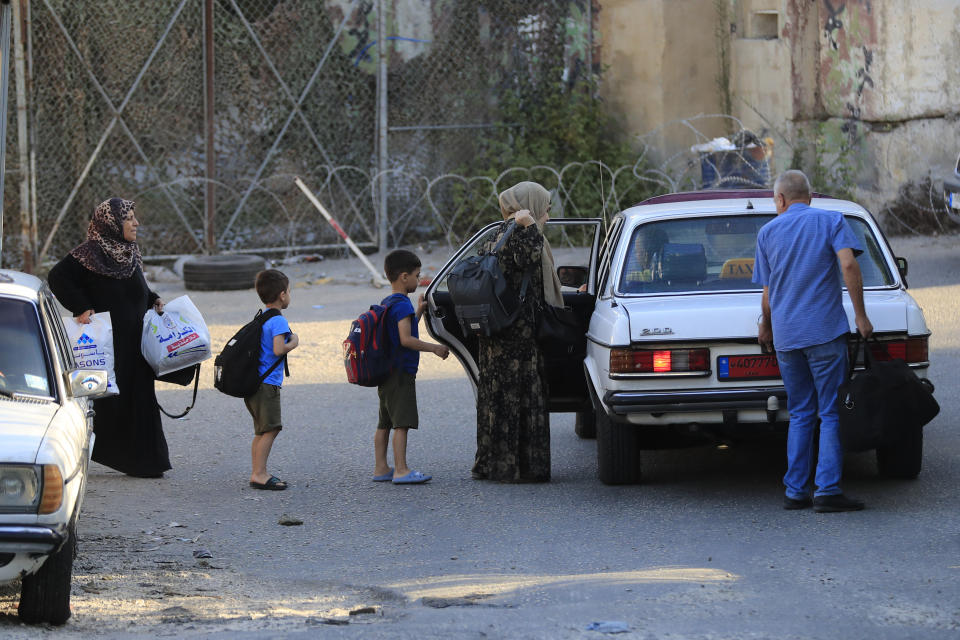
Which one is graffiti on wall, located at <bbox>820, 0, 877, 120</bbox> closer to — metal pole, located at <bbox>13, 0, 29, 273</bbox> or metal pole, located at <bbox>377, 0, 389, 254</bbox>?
metal pole, located at <bbox>377, 0, 389, 254</bbox>

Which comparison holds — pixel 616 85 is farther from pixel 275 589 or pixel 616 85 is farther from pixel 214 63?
pixel 275 589

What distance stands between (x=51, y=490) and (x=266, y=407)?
2814 mm

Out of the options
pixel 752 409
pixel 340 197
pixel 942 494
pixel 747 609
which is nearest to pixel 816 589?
pixel 747 609

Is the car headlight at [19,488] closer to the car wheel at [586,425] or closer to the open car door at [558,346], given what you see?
the open car door at [558,346]

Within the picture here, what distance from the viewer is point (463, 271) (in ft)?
23.6

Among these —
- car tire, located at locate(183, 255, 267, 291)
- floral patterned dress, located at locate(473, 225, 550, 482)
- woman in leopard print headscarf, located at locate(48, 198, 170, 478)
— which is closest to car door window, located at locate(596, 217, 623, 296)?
floral patterned dress, located at locate(473, 225, 550, 482)

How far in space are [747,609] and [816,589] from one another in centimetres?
42

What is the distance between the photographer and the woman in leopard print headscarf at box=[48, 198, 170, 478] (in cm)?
759

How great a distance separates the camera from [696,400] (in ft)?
21.1

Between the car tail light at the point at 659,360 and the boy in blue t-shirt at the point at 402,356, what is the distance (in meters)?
1.30

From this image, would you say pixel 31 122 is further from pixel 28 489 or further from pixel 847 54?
pixel 28 489

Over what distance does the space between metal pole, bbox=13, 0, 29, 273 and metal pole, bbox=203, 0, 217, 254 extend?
2.29 meters

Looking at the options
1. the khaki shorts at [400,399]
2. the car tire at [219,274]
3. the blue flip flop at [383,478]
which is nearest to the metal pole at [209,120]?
the car tire at [219,274]

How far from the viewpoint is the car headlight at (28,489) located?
466 cm
